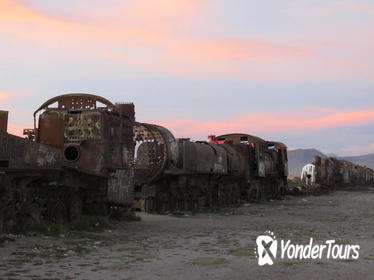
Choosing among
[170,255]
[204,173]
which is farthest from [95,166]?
[204,173]

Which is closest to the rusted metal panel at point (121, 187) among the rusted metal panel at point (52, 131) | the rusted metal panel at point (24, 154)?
the rusted metal panel at point (52, 131)

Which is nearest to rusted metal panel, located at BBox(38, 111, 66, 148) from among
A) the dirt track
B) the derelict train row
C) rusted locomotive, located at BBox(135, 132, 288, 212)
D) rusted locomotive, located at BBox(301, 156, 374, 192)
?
the derelict train row

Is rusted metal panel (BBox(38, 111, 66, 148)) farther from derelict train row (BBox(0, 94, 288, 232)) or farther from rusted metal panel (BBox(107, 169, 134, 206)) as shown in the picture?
rusted metal panel (BBox(107, 169, 134, 206))

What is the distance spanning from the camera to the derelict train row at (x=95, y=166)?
36.8 feet

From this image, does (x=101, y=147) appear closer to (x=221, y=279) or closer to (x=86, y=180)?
(x=86, y=180)

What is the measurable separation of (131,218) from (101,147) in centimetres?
294

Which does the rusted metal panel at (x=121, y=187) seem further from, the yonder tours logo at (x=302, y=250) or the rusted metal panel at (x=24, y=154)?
the yonder tours logo at (x=302, y=250)

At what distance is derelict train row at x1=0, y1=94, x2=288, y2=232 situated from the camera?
36.8 ft

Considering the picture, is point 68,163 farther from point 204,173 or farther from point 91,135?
point 204,173

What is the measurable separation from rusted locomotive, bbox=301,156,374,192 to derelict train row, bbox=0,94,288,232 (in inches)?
878

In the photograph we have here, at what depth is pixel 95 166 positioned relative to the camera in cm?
Answer: 1413

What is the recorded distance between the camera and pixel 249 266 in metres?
8.31

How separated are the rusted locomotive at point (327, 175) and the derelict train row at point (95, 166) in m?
22.3

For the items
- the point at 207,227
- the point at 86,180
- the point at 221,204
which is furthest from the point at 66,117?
the point at 221,204
